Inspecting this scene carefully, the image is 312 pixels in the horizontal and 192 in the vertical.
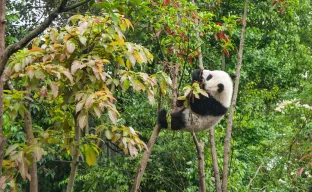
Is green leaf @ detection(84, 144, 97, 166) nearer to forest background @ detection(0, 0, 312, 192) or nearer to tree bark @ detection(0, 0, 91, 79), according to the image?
forest background @ detection(0, 0, 312, 192)

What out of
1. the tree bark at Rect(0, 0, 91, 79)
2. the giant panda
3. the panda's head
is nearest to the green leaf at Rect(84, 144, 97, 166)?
the tree bark at Rect(0, 0, 91, 79)

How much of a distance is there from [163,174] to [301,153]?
7.14 feet

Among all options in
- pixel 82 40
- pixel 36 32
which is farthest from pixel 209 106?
pixel 36 32

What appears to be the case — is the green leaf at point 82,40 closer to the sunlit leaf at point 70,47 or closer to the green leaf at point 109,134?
the sunlit leaf at point 70,47

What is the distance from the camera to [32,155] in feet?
8.72

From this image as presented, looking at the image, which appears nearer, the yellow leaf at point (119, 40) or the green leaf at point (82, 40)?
the green leaf at point (82, 40)

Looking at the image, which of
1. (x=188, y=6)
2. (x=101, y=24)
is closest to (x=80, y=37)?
(x=101, y=24)

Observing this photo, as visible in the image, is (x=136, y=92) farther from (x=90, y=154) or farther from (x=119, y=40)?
Answer: (x=90, y=154)

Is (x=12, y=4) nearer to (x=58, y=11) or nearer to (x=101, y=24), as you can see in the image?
(x=101, y=24)

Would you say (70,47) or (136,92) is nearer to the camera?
(70,47)

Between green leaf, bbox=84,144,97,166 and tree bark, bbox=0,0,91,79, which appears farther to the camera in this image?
green leaf, bbox=84,144,97,166

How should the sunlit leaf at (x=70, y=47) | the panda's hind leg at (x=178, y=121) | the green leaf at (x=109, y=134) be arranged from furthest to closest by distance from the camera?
the panda's hind leg at (x=178, y=121)
the green leaf at (x=109, y=134)
the sunlit leaf at (x=70, y=47)

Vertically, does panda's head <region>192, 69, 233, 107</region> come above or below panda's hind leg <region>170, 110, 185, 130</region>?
above

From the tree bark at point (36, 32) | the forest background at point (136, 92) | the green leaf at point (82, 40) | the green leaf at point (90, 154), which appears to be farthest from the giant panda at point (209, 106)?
the tree bark at point (36, 32)
